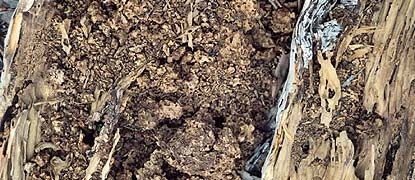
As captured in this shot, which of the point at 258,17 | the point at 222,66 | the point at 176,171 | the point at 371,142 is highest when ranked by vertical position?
the point at 258,17

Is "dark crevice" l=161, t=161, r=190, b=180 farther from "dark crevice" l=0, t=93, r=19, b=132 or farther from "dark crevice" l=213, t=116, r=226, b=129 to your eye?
"dark crevice" l=0, t=93, r=19, b=132

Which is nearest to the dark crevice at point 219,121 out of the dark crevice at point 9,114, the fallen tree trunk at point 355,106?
the fallen tree trunk at point 355,106

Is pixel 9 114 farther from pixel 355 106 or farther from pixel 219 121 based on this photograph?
pixel 355 106

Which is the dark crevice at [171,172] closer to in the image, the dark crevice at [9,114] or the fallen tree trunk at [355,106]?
the fallen tree trunk at [355,106]

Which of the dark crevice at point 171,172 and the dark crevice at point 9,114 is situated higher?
the dark crevice at point 9,114

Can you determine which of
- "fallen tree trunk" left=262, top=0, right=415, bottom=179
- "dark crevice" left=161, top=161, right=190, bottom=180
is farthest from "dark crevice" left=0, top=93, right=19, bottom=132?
"fallen tree trunk" left=262, top=0, right=415, bottom=179

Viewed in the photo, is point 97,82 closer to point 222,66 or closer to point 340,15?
point 222,66

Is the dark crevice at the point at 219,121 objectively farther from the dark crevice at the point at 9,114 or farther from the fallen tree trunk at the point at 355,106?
the dark crevice at the point at 9,114

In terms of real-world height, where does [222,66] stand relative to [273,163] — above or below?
above

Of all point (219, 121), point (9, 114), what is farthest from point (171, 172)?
point (9, 114)

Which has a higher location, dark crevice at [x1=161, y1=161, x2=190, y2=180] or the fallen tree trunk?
the fallen tree trunk

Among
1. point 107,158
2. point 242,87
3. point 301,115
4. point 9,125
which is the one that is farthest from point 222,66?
point 9,125
